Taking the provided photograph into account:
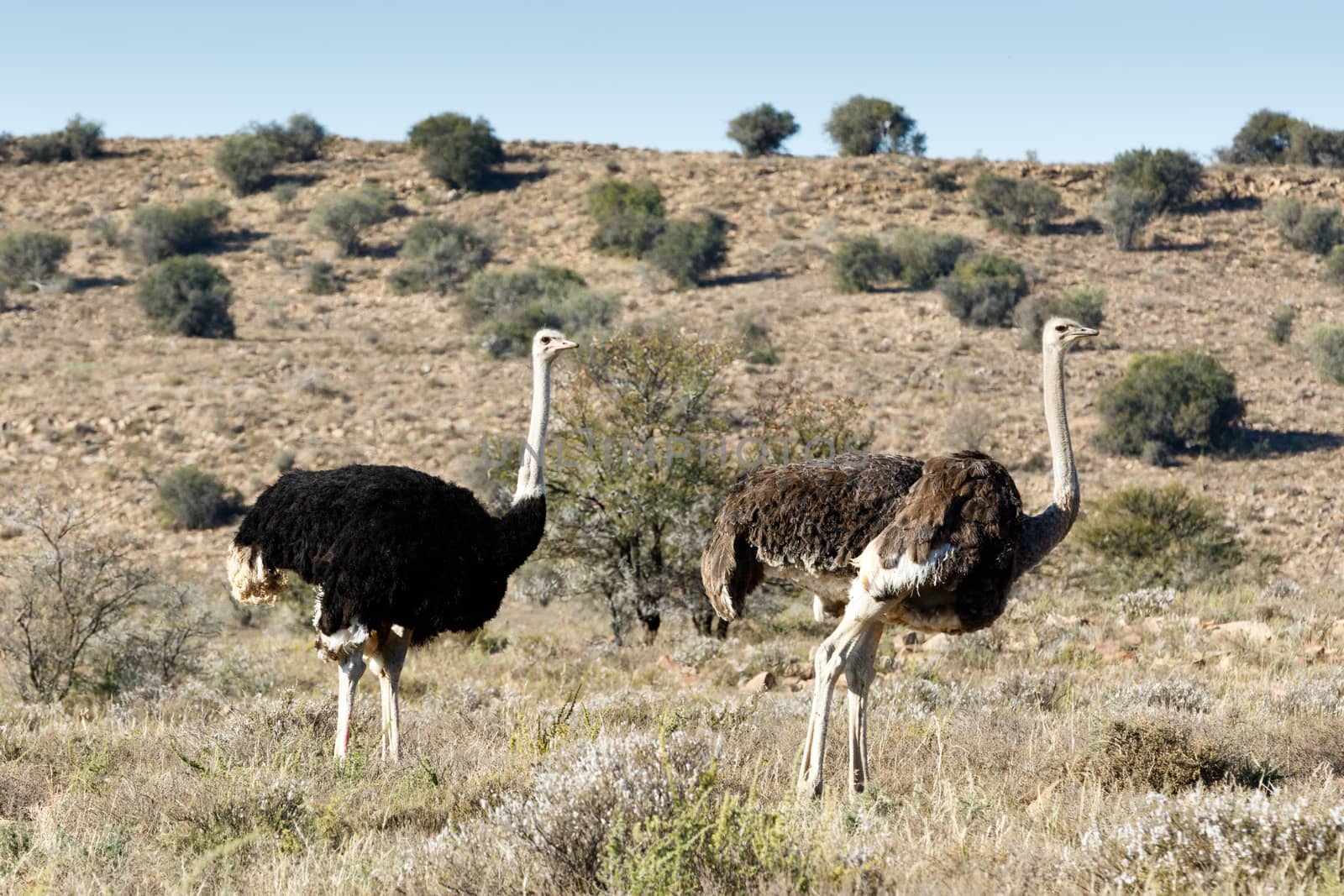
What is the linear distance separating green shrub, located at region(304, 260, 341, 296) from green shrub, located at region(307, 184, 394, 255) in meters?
2.08

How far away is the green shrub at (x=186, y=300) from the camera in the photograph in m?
31.0

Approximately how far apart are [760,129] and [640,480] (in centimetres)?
3846

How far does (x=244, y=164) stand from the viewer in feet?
143

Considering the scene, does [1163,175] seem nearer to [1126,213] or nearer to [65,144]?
[1126,213]

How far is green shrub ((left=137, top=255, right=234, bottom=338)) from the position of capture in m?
31.0

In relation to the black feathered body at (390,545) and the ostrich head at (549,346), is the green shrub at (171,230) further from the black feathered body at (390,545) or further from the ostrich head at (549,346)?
the black feathered body at (390,545)

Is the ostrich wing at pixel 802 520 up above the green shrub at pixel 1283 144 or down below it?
below

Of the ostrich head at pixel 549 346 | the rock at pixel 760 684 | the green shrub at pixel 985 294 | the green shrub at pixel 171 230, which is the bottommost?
the rock at pixel 760 684

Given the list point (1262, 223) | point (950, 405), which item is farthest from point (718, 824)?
point (1262, 223)

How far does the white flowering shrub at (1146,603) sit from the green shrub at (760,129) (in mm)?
38783

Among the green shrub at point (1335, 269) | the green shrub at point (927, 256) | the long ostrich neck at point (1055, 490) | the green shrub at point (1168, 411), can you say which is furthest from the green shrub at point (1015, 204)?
the long ostrich neck at point (1055, 490)

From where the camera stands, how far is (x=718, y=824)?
3.62 metres

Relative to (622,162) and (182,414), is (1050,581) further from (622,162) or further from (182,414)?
(622,162)

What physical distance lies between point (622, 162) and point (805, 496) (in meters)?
40.7
